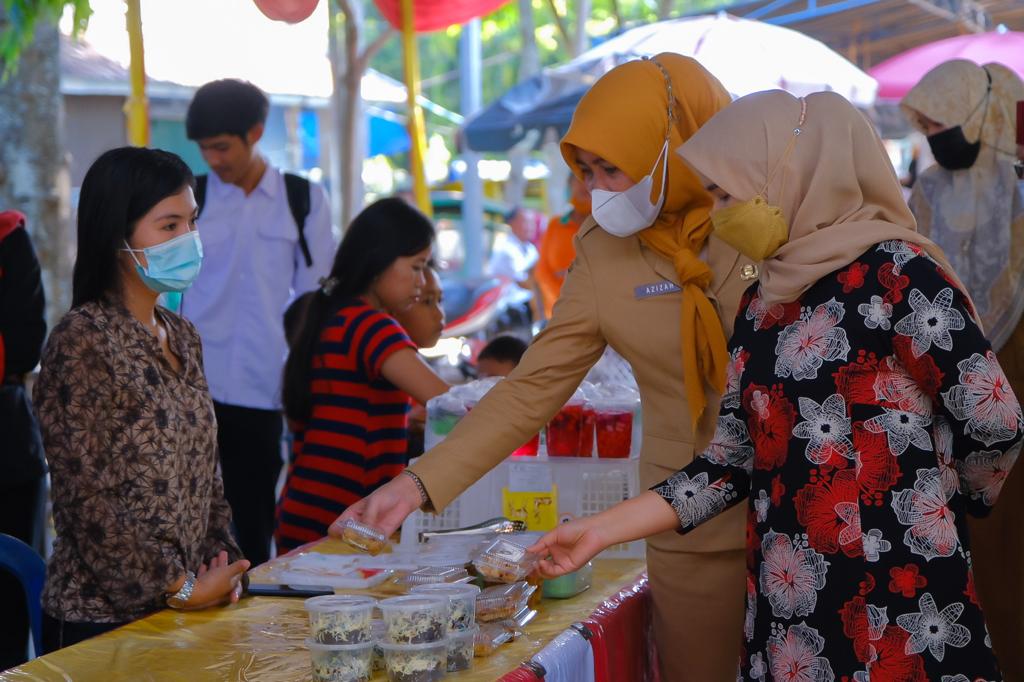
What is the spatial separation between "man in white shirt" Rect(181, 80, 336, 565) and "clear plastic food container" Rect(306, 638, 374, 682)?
213cm

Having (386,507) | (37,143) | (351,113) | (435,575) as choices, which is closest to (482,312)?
(351,113)

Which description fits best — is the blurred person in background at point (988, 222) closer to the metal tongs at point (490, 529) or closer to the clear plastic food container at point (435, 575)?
the metal tongs at point (490, 529)

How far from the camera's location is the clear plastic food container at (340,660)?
1817mm

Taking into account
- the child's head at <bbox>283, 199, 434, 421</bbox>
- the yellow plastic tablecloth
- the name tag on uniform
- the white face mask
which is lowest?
the yellow plastic tablecloth

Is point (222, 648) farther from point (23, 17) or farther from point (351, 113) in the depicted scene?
point (351, 113)

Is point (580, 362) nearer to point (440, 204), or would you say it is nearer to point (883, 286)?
point (883, 286)

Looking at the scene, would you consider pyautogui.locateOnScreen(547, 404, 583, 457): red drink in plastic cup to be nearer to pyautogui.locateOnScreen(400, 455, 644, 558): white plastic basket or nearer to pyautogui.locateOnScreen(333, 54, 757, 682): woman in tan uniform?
pyautogui.locateOnScreen(400, 455, 644, 558): white plastic basket

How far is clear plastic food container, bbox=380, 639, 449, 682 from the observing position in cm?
182

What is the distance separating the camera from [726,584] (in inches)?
89.8

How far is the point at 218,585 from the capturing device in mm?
2273

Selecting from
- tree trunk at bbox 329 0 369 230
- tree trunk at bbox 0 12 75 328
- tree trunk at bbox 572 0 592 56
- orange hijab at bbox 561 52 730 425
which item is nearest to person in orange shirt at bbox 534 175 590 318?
tree trunk at bbox 329 0 369 230

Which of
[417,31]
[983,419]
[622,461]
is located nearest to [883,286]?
[983,419]

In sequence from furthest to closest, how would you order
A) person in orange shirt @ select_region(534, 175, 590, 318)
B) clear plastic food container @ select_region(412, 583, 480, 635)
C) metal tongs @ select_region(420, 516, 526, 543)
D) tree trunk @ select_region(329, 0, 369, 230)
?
tree trunk @ select_region(329, 0, 369, 230), person in orange shirt @ select_region(534, 175, 590, 318), metal tongs @ select_region(420, 516, 526, 543), clear plastic food container @ select_region(412, 583, 480, 635)

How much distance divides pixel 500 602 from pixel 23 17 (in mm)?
3168
